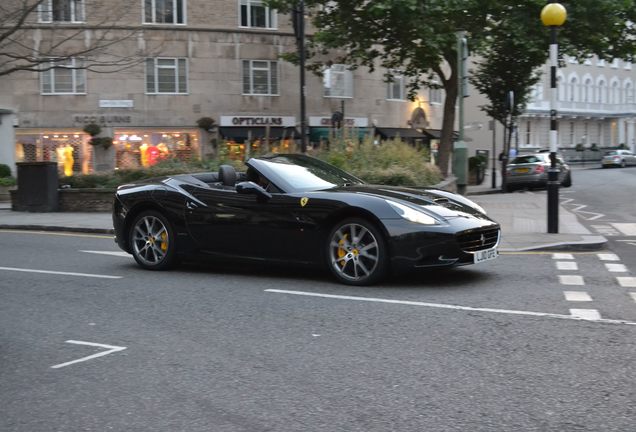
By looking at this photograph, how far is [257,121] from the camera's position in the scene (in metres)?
34.8

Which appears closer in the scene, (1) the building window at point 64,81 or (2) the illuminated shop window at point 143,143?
(1) the building window at point 64,81

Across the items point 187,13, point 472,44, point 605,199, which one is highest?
point 187,13

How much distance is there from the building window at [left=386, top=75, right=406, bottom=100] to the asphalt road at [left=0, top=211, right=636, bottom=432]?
1237 inches

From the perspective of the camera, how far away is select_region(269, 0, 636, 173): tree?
25.4 m

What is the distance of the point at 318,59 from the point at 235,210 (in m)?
28.7

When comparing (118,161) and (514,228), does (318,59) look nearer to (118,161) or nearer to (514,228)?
(118,161)

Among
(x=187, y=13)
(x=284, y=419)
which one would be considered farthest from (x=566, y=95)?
(x=284, y=419)

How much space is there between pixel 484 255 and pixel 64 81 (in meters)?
29.3

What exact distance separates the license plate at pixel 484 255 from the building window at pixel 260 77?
2840 centimetres

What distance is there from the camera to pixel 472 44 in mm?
25859

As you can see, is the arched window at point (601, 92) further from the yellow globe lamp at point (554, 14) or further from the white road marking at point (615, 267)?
the white road marking at point (615, 267)

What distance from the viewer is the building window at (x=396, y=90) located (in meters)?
39.1

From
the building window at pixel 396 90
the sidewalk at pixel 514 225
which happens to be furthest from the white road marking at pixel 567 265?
the building window at pixel 396 90

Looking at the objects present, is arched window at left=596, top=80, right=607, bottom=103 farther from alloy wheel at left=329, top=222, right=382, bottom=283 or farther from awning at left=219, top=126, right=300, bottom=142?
alloy wheel at left=329, top=222, right=382, bottom=283
